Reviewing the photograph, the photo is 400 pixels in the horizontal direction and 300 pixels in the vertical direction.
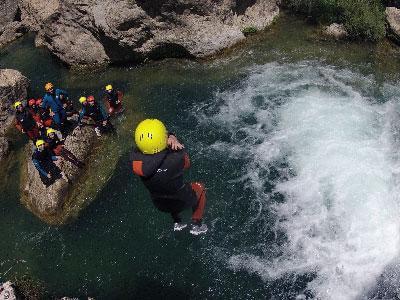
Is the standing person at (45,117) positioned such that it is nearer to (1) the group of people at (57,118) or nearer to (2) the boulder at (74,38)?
(1) the group of people at (57,118)

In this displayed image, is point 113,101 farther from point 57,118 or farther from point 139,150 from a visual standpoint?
point 139,150

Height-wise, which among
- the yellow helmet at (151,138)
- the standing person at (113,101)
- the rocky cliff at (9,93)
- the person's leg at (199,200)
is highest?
the yellow helmet at (151,138)

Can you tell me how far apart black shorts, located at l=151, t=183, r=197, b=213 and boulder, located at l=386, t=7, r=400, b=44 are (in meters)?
10.9

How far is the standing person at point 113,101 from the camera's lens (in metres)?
13.7

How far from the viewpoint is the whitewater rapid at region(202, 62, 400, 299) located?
9305 millimetres

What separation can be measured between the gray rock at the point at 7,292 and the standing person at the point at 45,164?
10.3ft

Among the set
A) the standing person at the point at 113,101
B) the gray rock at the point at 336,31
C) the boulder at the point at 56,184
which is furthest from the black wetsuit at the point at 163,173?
the gray rock at the point at 336,31

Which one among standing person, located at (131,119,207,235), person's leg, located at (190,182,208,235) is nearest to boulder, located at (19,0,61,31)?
person's leg, located at (190,182,208,235)

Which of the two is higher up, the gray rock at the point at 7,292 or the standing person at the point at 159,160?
the standing person at the point at 159,160

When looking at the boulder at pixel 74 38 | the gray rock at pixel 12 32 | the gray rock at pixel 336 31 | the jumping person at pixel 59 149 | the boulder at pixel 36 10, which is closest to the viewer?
the jumping person at pixel 59 149

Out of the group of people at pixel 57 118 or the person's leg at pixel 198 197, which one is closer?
the person's leg at pixel 198 197

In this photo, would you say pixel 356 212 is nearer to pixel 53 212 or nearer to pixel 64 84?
pixel 53 212

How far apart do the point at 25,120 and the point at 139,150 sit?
26.9 feet

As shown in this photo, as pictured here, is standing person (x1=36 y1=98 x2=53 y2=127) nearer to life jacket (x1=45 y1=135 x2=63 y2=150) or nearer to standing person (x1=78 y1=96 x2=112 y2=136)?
standing person (x1=78 y1=96 x2=112 y2=136)
